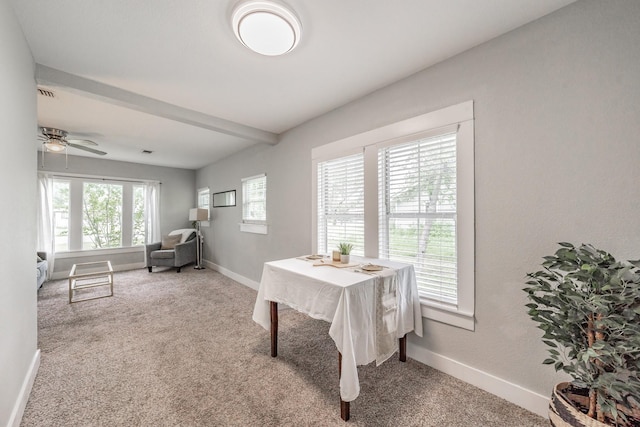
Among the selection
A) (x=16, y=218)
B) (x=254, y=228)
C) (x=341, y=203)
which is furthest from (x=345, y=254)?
(x=254, y=228)

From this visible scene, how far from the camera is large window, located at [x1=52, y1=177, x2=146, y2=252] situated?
4.90 m

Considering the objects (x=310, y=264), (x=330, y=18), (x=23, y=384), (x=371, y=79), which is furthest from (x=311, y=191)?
(x=23, y=384)

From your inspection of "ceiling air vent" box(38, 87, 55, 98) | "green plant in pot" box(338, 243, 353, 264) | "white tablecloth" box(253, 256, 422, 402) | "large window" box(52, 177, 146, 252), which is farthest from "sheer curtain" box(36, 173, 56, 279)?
"green plant in pot" box(338, 243, 353, 264)

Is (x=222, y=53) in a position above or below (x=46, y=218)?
above

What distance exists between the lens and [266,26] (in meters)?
1.48

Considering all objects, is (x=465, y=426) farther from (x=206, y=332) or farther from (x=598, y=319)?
(x=206, y=332)

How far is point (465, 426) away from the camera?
1.44 meters

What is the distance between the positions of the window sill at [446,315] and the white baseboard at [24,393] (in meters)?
2.70

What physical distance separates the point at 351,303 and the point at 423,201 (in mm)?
1092

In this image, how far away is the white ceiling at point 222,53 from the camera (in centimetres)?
146

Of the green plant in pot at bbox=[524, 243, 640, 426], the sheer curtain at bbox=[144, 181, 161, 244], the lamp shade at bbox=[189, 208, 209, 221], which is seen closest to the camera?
the green plant in pot at bbox=[524, 243, 640, 426]

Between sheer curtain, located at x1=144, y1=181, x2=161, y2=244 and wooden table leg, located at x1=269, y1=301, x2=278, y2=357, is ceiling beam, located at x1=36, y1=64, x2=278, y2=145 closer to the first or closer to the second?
wooden table leg, located at x1=269, y1=301, x2=278, y2=357

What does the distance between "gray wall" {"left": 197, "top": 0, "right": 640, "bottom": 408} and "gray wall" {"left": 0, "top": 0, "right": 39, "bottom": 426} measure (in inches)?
104

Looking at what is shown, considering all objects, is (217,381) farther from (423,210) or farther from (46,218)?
(46,218)
